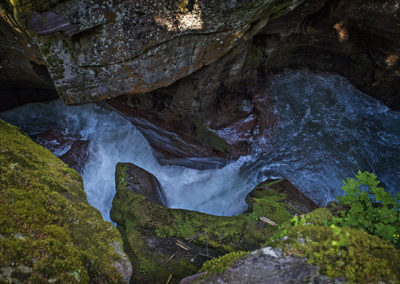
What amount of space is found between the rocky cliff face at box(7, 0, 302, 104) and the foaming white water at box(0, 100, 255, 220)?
2.77 metres

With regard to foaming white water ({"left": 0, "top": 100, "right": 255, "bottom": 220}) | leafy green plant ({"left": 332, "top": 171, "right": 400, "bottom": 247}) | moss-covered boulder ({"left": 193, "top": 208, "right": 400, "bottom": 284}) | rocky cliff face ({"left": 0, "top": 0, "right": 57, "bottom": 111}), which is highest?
rocky cliff face ({"left": 0, "top": 0, "right": 57, "bottom": 111})

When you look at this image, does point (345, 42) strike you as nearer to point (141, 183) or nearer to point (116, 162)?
point (141, 183)

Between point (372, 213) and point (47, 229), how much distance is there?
3312 mm

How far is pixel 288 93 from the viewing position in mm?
6887

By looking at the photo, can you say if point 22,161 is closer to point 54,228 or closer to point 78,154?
point 54,228

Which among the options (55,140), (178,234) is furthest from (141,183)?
(55,140)

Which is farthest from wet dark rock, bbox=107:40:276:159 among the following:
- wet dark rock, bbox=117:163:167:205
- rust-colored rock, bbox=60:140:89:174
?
rust-colored rock, bbox=60:140:89:174

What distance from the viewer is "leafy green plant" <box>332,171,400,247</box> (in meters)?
2.47

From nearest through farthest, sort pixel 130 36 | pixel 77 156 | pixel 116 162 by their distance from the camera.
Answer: pixel 130 36
pixel 77 156
pixel 116 162

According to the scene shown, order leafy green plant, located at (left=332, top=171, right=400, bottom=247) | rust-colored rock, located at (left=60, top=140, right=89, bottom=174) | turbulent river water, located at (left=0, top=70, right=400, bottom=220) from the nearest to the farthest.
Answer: leafy green plant, located at (left=332, top=171, right=400, bottom=247) → rust-colored rock, located at (left=60, top=140, right=89, bottom=174) → turbulent river water, located at (left=0, top=70, right=400, bottom=220)

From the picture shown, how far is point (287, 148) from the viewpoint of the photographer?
6.38m

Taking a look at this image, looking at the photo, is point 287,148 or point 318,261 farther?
point 287,148

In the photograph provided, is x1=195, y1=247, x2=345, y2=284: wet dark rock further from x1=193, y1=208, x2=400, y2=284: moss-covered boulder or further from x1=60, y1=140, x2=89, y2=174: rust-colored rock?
x1=60, y1=140, x2=89, y2=174: rust-colored rock

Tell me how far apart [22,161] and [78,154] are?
3885 millimetres
